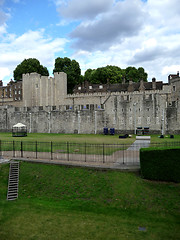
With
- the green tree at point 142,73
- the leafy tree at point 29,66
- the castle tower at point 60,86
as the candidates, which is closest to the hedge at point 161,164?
the castle tower at point 60,86

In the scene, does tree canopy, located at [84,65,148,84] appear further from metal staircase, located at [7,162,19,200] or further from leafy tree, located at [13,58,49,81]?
metal staircase, located at [7,162,19,200]

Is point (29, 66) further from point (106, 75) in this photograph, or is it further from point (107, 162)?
point (107, 162)

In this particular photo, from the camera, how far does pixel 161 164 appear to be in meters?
14.1

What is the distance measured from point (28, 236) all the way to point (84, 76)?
70949 millimetres

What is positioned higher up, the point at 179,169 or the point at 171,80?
the point at 171,80

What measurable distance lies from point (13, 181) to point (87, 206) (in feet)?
19.4

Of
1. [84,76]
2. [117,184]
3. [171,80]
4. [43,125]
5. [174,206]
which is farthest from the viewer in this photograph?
[84,76]

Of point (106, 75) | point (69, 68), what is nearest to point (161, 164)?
point (106, 75)

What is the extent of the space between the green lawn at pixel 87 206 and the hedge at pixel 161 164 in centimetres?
53

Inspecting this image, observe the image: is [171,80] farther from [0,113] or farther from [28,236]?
[28,236]

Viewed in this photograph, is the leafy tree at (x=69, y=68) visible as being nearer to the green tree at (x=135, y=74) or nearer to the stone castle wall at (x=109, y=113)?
the stone castle wall at (x=109, y=113)

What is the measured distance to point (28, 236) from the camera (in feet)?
31.0

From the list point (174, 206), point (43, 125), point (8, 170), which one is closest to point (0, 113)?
point (43, 125)

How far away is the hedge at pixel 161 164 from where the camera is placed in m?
13.9
